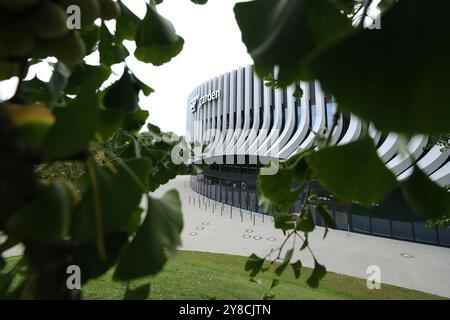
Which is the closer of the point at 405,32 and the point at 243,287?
the point at 405,32

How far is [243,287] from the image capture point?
254 inches

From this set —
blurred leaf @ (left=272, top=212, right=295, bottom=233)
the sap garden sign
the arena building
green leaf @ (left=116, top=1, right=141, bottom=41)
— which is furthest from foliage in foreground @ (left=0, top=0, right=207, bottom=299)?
the sap garden sign

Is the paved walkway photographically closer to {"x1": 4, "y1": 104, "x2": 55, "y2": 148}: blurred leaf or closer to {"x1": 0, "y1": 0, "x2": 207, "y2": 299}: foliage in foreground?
{"x1": 0, "y1": 0, "x2": 207, "y2": 299}: foliage in foreground

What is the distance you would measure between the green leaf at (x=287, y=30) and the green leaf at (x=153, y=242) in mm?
362

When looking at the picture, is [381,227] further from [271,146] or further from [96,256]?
[96,256]

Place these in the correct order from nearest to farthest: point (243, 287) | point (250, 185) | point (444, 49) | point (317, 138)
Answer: point (444, 49), point (317, 138), point (243, 287), point (250, 185)

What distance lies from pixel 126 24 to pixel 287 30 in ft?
3.15

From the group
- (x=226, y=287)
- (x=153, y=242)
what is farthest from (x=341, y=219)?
(x=153, y=242)

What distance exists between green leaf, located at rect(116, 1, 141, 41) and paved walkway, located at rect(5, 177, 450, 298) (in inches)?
337

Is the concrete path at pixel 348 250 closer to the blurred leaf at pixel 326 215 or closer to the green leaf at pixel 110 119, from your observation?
the blurred leaf at pixel 326 215
